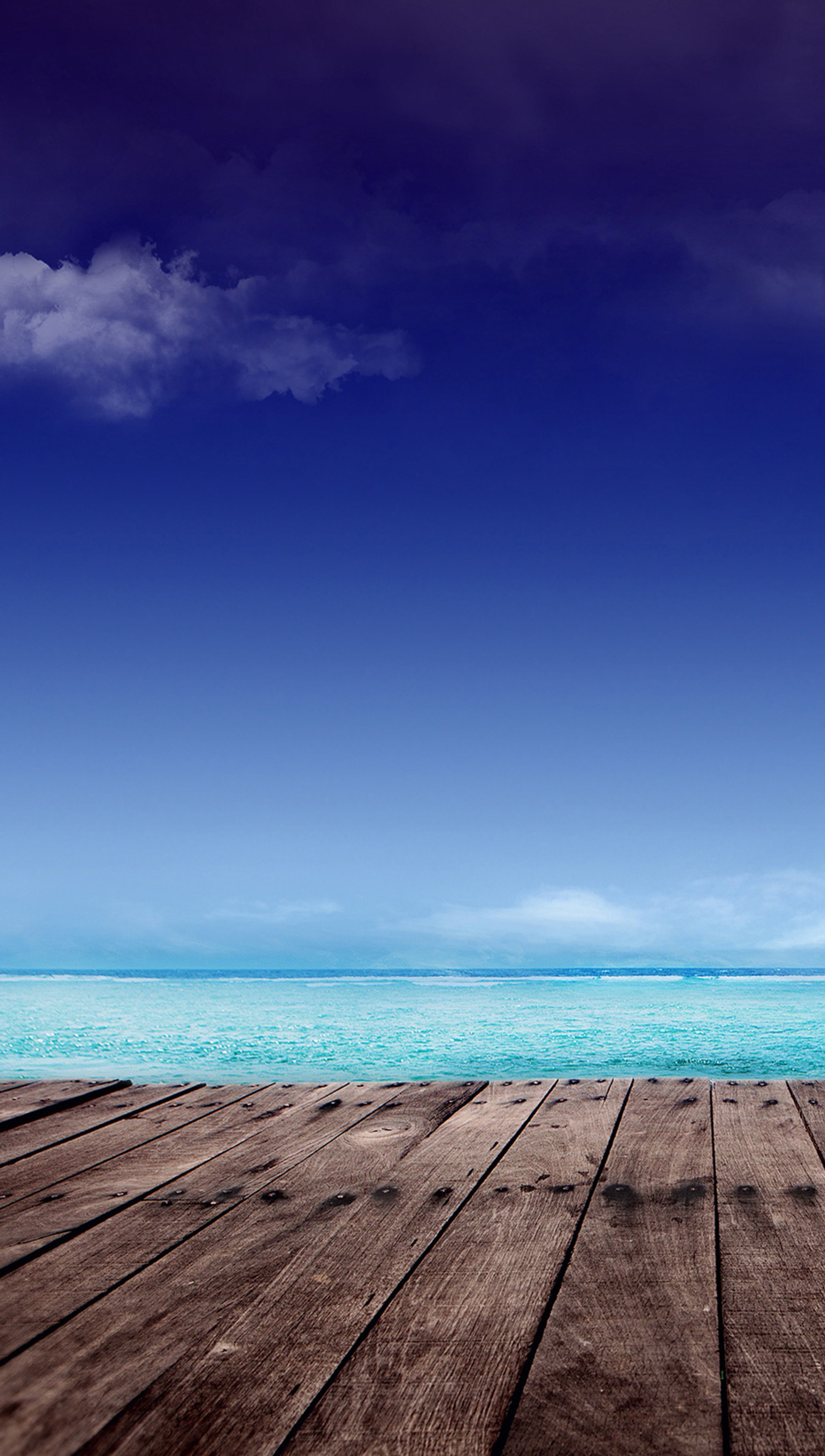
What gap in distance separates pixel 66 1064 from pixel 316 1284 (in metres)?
8.17

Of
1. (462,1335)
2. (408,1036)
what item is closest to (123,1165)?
(462,1335)

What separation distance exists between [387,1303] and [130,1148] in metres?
1.45

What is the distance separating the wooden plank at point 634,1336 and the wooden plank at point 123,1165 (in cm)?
109

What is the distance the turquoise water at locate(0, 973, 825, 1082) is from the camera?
832 centimetres

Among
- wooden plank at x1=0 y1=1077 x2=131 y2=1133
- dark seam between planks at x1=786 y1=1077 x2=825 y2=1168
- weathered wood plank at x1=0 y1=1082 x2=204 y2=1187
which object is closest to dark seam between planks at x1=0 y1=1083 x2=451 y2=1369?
weathered wood plank at x1=0 y1=1082 x2=204 y2=1187

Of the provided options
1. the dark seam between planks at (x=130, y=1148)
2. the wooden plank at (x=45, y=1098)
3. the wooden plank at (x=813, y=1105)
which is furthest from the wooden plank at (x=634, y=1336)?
the wooden plank at (x=45, y=1098)

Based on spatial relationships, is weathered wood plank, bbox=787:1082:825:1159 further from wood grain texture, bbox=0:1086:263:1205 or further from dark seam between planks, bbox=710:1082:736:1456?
wood grain texture, bbox=0:1086:263:1205

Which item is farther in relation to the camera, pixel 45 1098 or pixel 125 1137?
pixel 45 1098

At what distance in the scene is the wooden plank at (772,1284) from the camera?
1.18 m

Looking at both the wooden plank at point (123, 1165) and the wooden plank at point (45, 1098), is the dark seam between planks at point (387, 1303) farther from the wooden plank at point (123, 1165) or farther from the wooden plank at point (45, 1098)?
the wooden plank at point (45, 1098)

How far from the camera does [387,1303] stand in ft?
5.14

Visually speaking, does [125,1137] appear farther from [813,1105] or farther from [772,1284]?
[813,1105]

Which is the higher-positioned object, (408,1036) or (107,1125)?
(107,1125)

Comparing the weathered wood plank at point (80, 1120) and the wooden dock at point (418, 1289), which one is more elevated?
the wooden dock at point (418, 1289)
